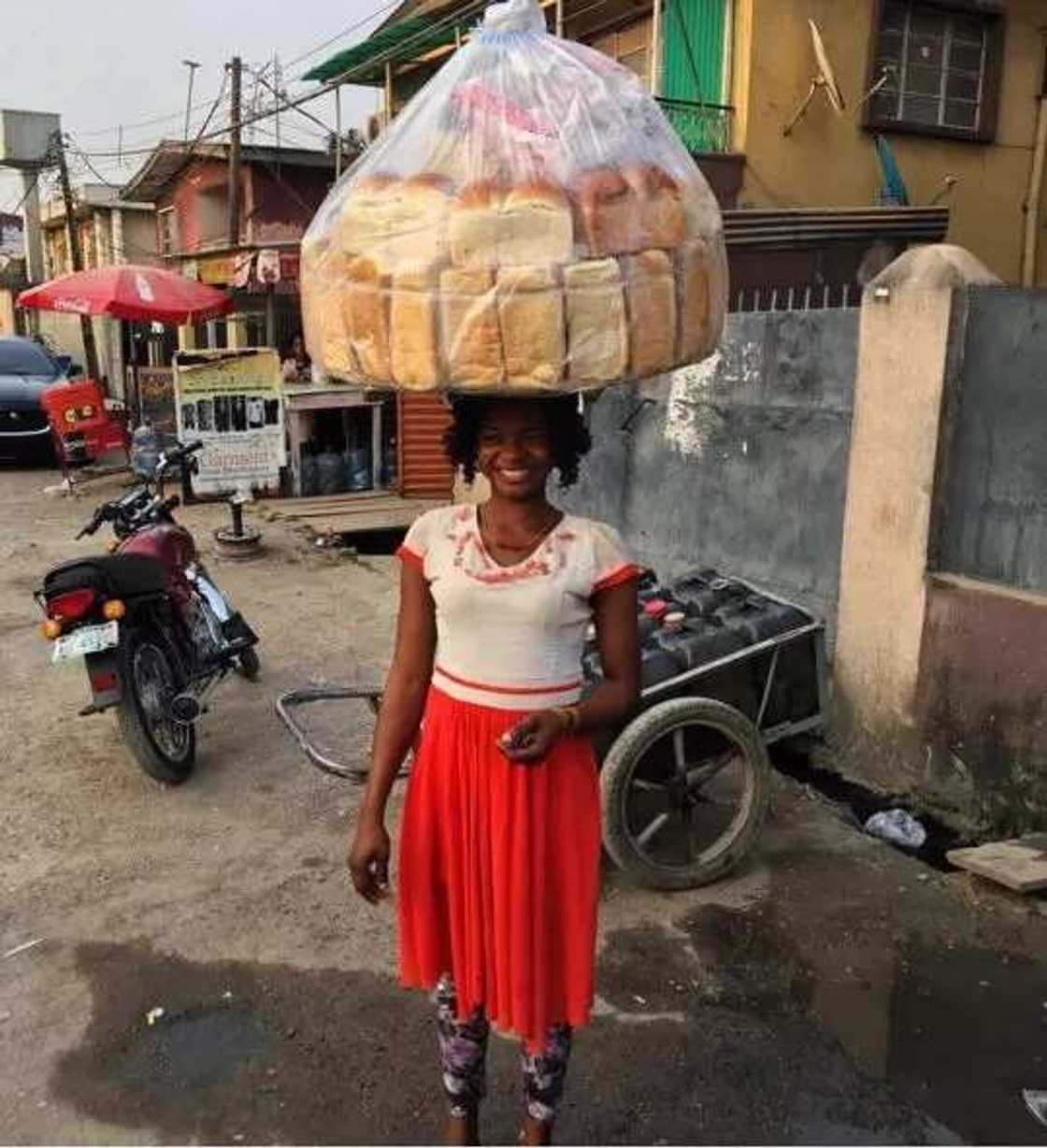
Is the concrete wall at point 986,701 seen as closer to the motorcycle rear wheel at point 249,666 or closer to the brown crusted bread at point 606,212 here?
the brown crusted bread at point 606,212

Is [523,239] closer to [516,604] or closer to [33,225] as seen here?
[516,604]

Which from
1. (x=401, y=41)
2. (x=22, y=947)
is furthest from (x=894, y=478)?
(x=401, y=41)

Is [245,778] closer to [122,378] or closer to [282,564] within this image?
[282,564]

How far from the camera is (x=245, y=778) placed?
4.49m

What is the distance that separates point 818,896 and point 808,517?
1.87 m

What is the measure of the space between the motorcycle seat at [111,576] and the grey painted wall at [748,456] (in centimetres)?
227

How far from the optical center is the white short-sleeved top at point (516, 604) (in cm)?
197

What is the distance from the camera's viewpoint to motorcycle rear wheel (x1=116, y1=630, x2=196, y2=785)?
165 inches

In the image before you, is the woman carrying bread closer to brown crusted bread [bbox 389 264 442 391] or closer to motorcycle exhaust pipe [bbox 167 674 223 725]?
brown crusted bread [bbox 389 264 442 391]

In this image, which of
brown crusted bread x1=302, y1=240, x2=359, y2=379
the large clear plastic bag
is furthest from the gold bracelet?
brown crusted bread x1=302, y1=240, x2=359, y2=379

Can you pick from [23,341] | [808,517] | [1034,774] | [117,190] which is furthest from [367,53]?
[117,190]

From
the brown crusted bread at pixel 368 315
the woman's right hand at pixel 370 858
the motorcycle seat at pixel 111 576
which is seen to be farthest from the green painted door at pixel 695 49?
the woman's right hand at pixel 370 858

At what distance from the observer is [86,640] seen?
4117 millimetres

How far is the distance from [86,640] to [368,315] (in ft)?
9.28
